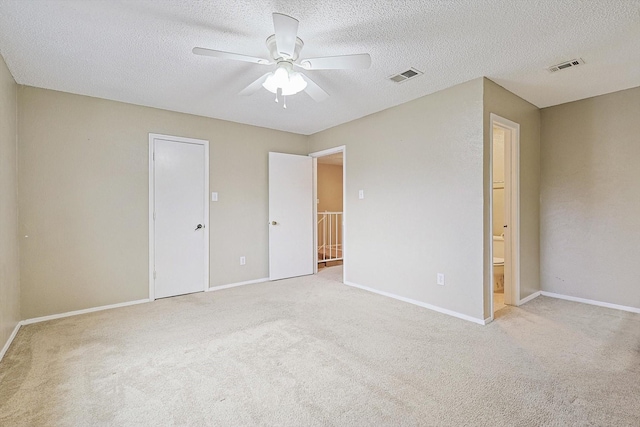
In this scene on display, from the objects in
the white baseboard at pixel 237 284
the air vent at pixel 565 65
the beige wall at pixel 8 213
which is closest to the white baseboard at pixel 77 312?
the beige wall at pixel 8 213

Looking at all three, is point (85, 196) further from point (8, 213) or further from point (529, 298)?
point (529, 298)

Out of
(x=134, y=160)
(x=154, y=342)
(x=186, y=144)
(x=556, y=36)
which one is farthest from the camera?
(x=186, y=144)

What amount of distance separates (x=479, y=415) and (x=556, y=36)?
2.54 m

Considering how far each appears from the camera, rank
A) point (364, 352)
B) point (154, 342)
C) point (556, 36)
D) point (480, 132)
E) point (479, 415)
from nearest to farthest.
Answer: point (479, 415) → point (556, 36) → point (364, 352) → point (154, 342) → point (480, 132)

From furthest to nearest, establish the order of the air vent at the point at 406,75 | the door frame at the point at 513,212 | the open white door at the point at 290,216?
the open white door at the point at 290,216 < the door frame at the point at 513,212 < the air vent at the point at 406,75

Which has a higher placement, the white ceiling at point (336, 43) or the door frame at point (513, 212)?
the white ceiling at point (336, 43)

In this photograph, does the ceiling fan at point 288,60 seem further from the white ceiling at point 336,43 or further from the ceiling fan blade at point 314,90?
the white ceiling at point 336,43

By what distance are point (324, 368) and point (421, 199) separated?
6.90ft

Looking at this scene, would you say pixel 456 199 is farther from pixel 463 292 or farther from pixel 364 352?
pixel 364 352

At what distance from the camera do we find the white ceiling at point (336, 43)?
1.88 metres

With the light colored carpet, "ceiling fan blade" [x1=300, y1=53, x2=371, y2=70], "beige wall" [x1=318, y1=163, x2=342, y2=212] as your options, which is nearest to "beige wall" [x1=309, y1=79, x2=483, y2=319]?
the light colored carpet

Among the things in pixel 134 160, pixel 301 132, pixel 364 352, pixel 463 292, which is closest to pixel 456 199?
pixel 463 292

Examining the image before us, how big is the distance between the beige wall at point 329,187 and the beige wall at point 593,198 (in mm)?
4829

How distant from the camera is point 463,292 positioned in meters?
3.01
